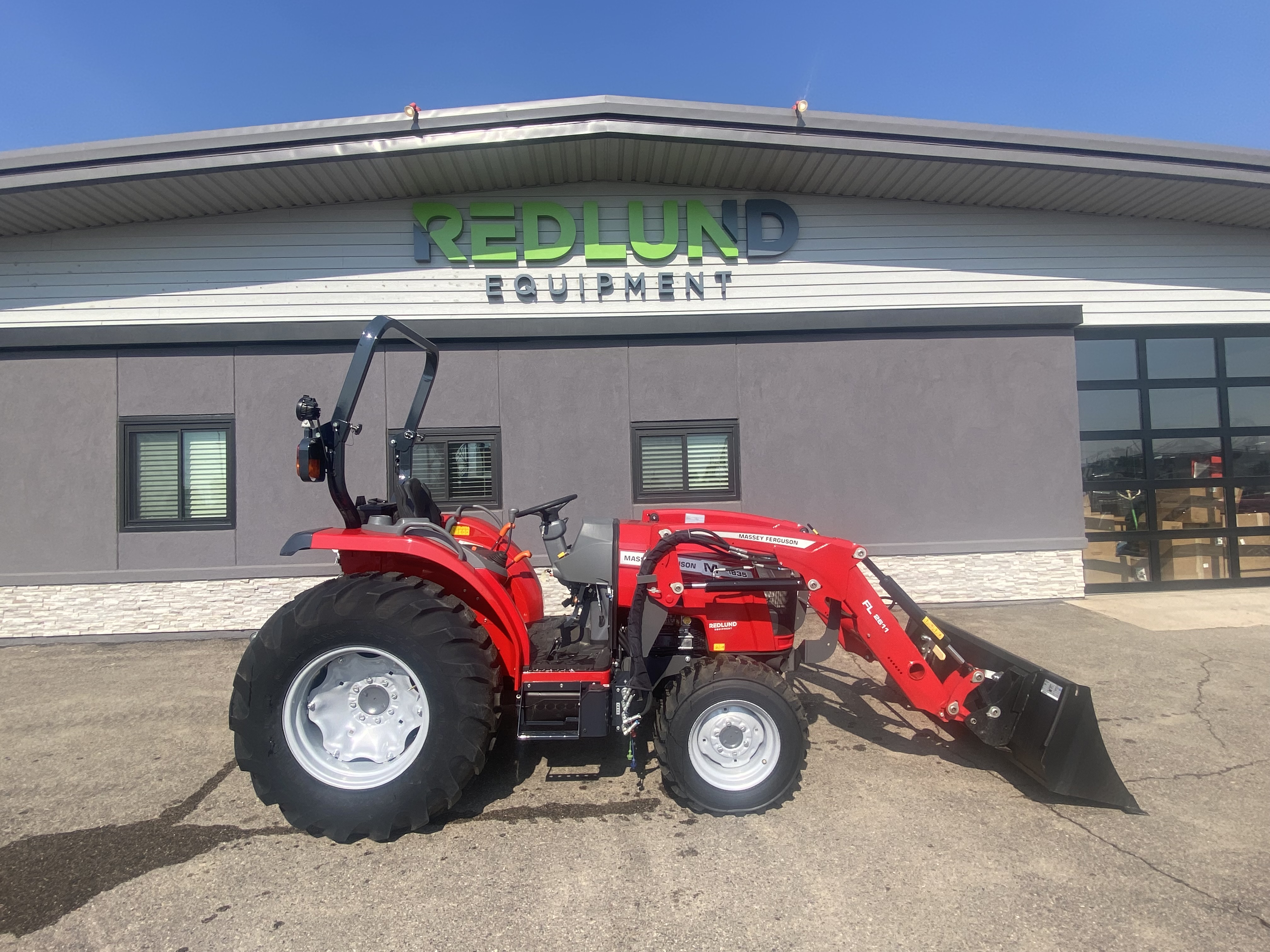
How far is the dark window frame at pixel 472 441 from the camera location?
671 cm

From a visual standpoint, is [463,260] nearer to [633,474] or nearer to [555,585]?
[633,474]

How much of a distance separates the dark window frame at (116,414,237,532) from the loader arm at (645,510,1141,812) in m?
5.11

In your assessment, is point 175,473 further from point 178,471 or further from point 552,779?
point 552,779

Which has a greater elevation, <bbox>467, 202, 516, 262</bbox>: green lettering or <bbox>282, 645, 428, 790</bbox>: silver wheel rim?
<bbox>467, 202, 516, 262</bbox>: green lettering

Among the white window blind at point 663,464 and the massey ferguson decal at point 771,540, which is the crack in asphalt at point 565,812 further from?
the white window blind at point 663,464

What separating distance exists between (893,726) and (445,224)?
6287 millimetres

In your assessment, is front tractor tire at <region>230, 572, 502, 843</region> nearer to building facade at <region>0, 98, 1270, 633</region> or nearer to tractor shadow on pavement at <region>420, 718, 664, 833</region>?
tractor shadow on pavement at <region>420, 718, 664, 833</region>

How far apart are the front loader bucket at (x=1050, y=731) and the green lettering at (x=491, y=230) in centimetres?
595

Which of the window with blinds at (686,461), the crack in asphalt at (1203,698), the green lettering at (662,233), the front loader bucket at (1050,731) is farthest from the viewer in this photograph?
the green lettering at (662,233)

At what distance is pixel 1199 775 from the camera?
11.2 feet

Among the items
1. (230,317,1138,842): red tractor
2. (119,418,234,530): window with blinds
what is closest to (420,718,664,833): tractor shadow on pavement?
(230,317,1138,842): red tractor

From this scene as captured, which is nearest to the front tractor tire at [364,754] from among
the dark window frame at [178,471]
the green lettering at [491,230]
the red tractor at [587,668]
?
the red tractor at [587,668]

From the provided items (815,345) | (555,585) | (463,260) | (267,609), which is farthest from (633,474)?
(267,609)

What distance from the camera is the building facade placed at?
6.51 m
